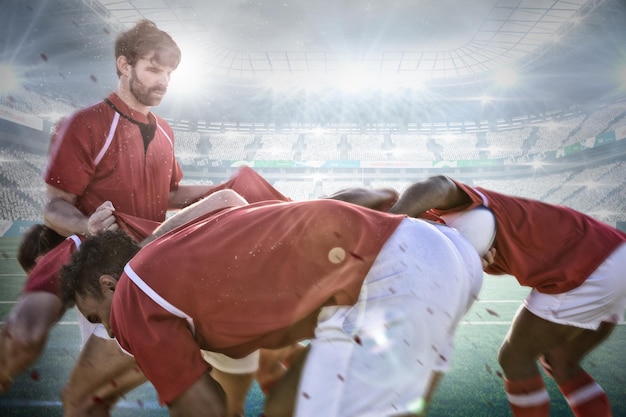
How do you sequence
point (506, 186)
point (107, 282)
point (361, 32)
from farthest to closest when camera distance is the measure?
point (506, 186) → point (361, 32) → point (107, 282)

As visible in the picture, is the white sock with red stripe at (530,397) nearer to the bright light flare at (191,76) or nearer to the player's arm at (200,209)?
the player's arm at (200,209)

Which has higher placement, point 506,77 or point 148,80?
point 506,77

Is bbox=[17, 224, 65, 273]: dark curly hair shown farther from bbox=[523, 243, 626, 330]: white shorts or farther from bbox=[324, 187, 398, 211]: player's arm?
bbox=[523, 243, 626, 330]: white shorts

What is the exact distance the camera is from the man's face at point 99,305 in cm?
179

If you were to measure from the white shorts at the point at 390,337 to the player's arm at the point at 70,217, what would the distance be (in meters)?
1.25

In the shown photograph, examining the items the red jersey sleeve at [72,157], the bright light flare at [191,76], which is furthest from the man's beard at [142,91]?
the bright light flare at [191,76]

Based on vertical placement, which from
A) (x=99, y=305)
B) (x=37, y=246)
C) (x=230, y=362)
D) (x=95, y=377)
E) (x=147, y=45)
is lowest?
(x=95, y=377)

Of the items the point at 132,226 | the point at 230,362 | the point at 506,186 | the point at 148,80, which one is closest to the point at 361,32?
the point at 506,186

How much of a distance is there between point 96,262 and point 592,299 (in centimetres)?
231

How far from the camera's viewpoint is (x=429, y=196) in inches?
79.4

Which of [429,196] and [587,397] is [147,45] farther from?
[587,397]

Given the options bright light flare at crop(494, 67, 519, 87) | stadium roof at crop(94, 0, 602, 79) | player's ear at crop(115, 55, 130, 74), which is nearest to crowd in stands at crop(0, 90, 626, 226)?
bright light flare at crop(494, 67, 519, 87)

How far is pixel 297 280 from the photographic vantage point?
4.83 feet

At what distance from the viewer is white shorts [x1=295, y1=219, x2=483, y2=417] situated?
139 cm
